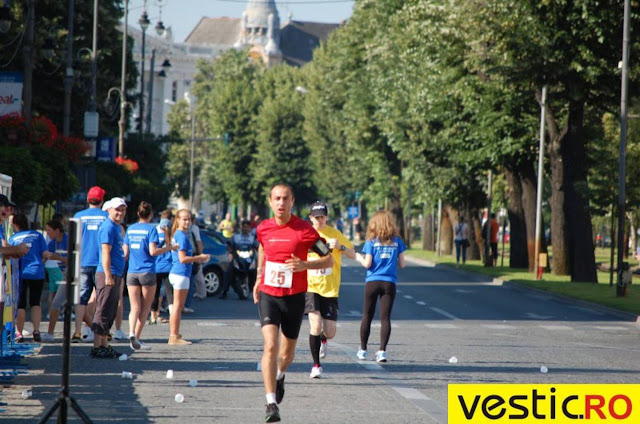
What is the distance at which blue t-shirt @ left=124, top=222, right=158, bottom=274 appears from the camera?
17.9 m

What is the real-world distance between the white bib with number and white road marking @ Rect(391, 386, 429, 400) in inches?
78.0

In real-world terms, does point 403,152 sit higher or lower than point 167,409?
higher

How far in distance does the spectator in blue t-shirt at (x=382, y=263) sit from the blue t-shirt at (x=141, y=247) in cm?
327

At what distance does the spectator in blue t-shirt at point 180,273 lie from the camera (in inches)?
721

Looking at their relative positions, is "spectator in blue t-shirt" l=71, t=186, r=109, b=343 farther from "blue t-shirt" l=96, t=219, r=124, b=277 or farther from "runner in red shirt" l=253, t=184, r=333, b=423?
"runner in red shirt" l=253, t=184, r=333, b=423

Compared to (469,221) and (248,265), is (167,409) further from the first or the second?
(469,221)

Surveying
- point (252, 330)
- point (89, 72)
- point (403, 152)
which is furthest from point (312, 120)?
point (252, 330)

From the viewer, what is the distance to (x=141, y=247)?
17969 mm

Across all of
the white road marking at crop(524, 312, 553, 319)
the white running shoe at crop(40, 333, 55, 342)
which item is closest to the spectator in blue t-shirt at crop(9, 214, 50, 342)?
the white running shoe at crop(40, 333, 55, 342)

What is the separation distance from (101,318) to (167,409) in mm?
4820

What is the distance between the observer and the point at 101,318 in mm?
16219

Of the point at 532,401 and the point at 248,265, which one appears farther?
Answer: the point at 248,265

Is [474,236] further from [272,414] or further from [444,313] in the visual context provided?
[272,414]

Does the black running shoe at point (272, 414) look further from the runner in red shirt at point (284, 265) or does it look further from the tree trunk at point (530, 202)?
the tree trunk at point (530, 202)
